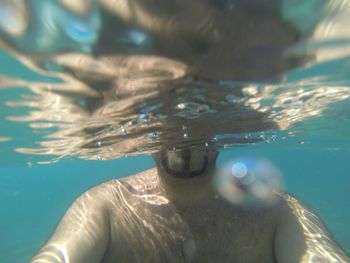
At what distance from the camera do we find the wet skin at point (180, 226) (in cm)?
502

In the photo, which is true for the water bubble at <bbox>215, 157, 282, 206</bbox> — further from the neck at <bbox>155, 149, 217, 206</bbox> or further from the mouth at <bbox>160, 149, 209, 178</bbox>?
the mouth at <bbox>160, 149, 209, 178</bbox>

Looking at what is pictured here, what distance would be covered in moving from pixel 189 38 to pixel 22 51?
260 centimetres

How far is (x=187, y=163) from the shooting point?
21.4ft

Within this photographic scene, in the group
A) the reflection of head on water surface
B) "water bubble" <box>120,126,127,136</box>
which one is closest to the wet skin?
the reflection of head on water surface

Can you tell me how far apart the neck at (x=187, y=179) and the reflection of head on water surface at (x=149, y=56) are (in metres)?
1.52

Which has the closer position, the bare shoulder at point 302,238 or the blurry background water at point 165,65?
the blurry background water at point 165,65

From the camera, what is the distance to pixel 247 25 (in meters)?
4.67

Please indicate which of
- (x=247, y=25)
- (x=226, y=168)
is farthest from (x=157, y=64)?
(x=226, y=168)

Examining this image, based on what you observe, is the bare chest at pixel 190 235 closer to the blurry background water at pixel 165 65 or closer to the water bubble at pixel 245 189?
the water bubble at pixel 245 189

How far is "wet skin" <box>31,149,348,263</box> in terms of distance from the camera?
16.5 ft

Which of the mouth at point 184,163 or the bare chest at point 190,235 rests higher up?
the mouth at point 184,163

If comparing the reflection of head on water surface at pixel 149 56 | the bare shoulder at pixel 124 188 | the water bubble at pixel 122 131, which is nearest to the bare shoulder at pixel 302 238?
the bare shoulder at pixel 124 188

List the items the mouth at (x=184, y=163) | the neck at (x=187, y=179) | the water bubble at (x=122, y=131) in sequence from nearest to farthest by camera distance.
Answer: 1. the neck at (x=187, y=179)
2. the mouth at (x=184, y=163)
3. the water bubble at (x=122, y=131)

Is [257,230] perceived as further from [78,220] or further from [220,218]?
[78,220]
